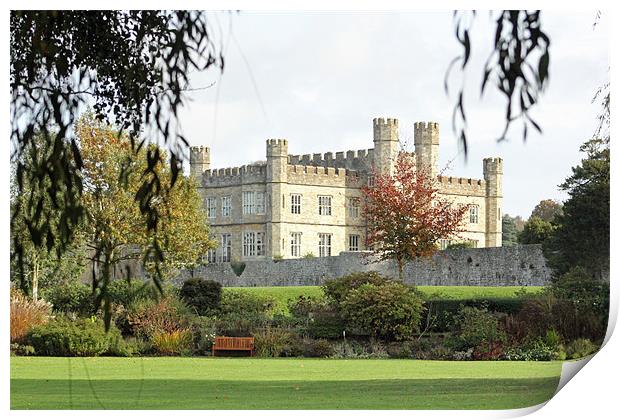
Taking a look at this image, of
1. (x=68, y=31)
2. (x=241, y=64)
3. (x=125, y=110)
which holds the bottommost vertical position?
(x=125, y=110)

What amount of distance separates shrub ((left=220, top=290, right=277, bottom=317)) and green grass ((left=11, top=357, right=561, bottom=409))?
10.6 ft

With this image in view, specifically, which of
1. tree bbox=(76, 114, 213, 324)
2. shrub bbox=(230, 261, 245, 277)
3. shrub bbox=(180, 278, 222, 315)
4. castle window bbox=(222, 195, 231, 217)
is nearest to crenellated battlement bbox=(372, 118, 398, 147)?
castle window bbox=(222, 195, 231, 217)

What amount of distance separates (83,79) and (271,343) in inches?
353

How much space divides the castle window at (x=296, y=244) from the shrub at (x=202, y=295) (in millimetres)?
15246

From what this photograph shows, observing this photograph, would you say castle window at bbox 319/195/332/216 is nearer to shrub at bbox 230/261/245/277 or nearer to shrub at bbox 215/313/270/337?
shrub at bbox 230/261/245/277

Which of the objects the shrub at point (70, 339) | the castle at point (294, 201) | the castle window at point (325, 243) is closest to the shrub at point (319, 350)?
the shrub at point (70, 339)

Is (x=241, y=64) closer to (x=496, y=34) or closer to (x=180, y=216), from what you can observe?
(x=180, y=216)

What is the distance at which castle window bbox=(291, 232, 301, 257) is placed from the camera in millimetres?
33906

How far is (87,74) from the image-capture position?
6750 millimetres

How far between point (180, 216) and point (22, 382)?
926 centimetres

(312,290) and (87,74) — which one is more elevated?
(87,74)

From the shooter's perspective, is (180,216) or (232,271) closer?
(180,216)

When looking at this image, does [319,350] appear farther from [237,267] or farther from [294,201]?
[294,201]
